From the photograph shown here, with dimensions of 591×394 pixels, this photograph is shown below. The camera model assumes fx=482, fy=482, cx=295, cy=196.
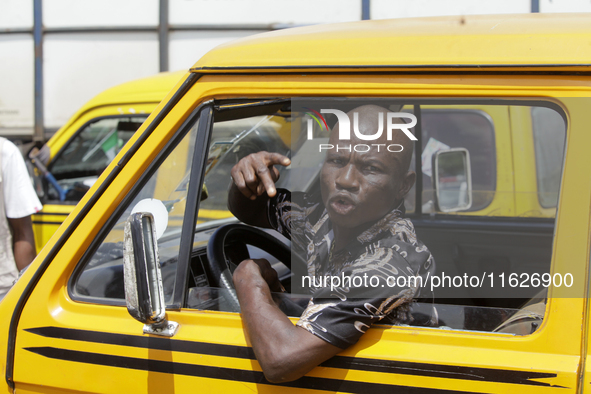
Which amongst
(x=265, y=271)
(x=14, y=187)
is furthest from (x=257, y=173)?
(x=14, y=187)

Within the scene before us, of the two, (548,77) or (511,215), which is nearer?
(548,77)

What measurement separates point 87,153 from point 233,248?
8.47 feet

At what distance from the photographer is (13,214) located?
2434 mm

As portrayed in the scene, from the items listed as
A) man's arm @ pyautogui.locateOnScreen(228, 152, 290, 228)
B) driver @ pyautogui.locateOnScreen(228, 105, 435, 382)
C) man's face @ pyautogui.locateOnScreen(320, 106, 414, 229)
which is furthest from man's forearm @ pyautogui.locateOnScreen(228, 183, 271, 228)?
man's face @ pyautogui.locateOnScreen(320, 106, 414, 229)

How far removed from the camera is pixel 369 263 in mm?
1213

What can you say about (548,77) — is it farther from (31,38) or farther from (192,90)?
(31,38)

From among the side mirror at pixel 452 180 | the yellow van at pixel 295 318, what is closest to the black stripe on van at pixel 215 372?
the yellow van at pixel 295 318

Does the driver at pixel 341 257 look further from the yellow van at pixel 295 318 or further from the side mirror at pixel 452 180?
the side mirror at pixel 452 180

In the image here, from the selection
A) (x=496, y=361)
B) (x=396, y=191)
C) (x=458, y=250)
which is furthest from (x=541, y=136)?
(x=496, y=361)

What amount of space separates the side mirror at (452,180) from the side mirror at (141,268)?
2229mm

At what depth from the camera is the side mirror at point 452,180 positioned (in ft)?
9.95

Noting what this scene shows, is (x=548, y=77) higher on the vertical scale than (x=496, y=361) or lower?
higher

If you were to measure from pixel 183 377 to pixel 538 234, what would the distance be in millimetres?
1966

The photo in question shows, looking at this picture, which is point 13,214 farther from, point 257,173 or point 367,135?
point 367,135
